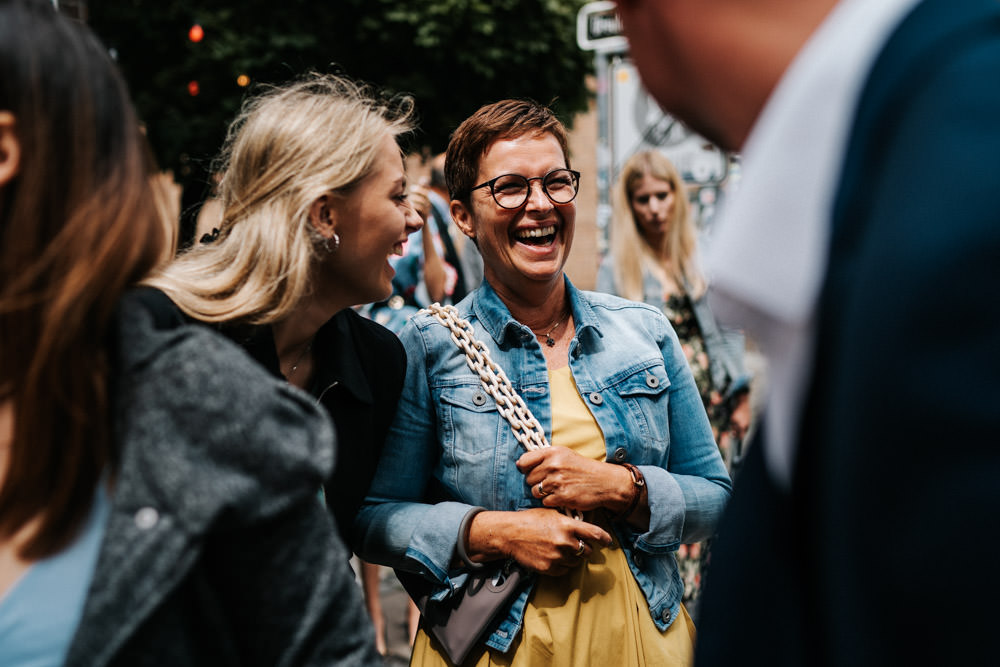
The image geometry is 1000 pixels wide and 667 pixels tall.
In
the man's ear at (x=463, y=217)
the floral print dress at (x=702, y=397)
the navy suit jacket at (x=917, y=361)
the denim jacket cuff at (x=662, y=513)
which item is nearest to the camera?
the navy suit jacket at (x=917, y=361)

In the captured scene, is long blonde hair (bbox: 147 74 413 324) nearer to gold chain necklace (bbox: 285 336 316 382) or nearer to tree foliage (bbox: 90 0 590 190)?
gold chain necklace (bbox: 285 336 316 382)

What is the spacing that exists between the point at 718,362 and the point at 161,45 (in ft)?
31.6

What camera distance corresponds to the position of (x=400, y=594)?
5.35m

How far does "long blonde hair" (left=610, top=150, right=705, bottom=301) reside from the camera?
4863mm

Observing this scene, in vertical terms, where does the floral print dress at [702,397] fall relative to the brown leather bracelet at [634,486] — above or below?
below

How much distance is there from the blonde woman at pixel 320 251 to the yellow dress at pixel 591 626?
1.59 feet

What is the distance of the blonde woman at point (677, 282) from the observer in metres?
4.48

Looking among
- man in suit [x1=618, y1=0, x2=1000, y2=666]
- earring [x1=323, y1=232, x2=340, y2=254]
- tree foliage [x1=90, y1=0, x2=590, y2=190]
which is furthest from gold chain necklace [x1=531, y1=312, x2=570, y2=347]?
tree foliage [x1=90, y1=0, x2=590, y2=190]

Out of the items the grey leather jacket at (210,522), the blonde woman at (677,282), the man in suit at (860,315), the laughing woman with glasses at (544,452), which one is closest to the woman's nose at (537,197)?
the laughing woman with glasses at (544,452)

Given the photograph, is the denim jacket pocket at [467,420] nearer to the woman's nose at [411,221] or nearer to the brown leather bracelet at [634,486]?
the brown leather bracelet at [634,486]

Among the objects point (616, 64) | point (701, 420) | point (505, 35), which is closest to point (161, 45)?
point (505, 35)

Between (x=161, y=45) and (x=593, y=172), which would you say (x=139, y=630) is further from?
(x=593, y=172)

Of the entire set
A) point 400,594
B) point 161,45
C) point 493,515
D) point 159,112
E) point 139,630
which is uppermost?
point 139,630

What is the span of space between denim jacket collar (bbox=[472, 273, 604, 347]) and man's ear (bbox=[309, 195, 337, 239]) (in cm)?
44
